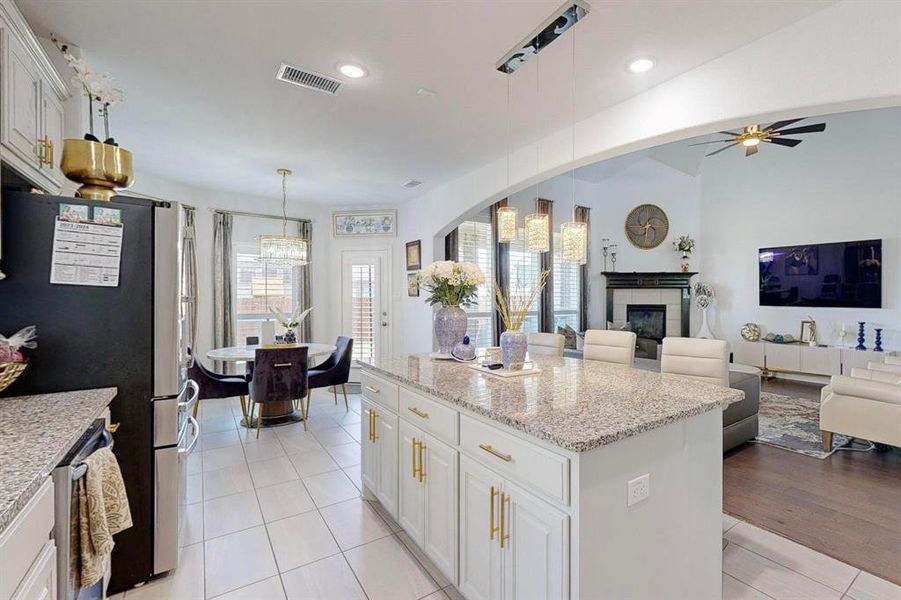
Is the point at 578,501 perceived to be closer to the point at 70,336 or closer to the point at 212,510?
the point at 70,336

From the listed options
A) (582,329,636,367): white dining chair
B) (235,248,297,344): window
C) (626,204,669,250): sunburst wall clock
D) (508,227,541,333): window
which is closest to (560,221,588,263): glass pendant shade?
(582,329,636,367): white dining chair

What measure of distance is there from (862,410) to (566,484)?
3.40 metres

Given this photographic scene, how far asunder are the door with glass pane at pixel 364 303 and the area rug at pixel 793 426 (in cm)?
472

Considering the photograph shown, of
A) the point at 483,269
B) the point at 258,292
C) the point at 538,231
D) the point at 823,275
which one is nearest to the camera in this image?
the point at 538,231

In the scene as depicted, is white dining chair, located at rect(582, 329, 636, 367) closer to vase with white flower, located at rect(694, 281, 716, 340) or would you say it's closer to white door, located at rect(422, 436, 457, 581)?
white door, located at rect(422, 436, 457, 581)

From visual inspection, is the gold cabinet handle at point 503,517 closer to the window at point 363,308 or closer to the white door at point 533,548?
the white door at point 533,548

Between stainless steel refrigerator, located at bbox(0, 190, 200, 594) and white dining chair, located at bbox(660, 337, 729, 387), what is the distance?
296cm

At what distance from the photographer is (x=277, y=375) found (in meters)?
3.91

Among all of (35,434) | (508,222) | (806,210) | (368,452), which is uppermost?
(806,210)

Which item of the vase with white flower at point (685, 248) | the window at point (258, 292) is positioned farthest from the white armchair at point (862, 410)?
the window at point (258, 292)

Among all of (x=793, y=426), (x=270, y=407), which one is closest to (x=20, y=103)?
(x=270, y=407)

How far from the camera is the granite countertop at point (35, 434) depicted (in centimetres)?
94

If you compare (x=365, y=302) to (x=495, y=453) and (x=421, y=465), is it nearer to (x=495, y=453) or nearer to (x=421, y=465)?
(x=421, y=465)

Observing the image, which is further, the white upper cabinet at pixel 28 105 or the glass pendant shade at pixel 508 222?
the glass pendant shade at pixel 508 222
